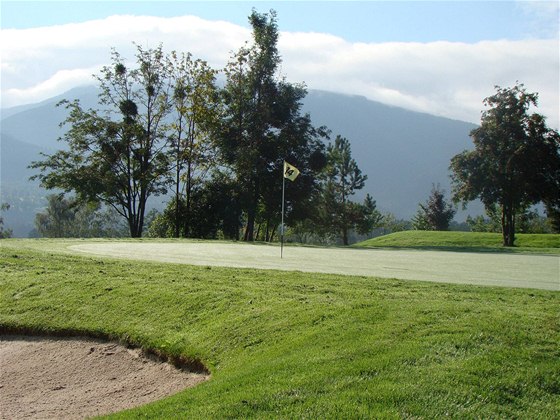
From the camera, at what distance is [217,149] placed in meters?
52.8

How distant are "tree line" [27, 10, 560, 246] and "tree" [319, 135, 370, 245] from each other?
17866mm

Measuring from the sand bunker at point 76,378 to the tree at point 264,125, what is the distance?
4060cm

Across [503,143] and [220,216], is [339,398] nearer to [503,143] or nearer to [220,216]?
[503,143]

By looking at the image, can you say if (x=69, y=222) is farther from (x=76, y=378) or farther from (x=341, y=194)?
(x=76, y=378)

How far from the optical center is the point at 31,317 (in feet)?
36.5

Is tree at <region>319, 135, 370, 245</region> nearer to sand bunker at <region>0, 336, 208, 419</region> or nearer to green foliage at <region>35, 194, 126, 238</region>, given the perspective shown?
green foliage at <region>35, 194, 126, 238</region>

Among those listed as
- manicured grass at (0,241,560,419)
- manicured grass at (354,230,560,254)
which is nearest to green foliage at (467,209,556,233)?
manicured grass at (354,230,560,254)

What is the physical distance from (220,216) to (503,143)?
24806mm

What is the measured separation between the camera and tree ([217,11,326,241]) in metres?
50.9

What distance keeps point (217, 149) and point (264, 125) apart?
4977mm

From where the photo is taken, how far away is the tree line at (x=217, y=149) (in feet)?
157

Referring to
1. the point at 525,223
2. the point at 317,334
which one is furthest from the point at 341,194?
the point at 317,334

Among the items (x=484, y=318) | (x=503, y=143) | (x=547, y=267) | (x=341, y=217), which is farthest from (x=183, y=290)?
(x=341, y=217)

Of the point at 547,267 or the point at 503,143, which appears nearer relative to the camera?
the point at 547,267
